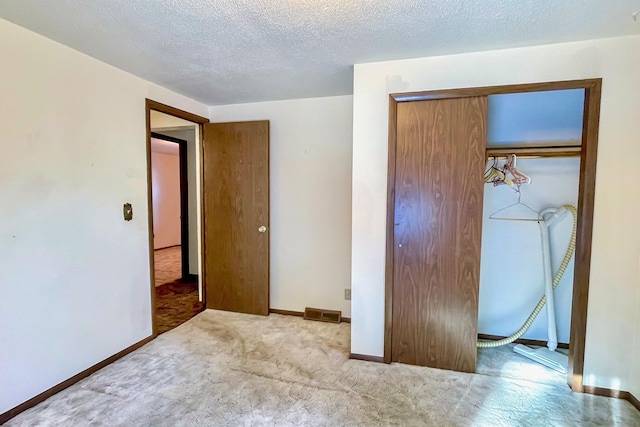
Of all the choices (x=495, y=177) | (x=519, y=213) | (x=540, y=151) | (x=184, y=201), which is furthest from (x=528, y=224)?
(x=184, y=201)

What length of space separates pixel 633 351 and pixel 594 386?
1.11ft

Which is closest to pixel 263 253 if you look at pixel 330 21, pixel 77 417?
pixel 77 417

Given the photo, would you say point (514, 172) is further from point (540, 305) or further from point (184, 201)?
point (184, 201)

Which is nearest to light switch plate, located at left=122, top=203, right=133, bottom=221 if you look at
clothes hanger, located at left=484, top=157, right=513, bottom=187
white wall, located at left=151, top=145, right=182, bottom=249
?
clothes hanger, located at left=484, top=157, right=513, bottom=187

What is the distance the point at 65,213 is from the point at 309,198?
2.09m

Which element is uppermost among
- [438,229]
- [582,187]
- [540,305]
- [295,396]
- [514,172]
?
[514,172]

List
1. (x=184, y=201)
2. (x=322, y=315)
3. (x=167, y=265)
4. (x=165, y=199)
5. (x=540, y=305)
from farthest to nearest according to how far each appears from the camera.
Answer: (x=165, y=199)
(x=167, y=265)
(x=184, y=201)
(x=322, y=315)
(x=540, y=305)

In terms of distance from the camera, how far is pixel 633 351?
2172 millimetres

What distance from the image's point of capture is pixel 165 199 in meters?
7.66

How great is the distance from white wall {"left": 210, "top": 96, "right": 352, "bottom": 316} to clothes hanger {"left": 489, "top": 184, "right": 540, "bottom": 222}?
1.38m

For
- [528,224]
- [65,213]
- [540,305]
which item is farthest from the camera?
[528,224]

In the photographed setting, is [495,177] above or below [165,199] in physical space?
above

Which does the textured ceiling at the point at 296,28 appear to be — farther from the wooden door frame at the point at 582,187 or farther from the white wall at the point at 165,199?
the white wall at the point at 165,199

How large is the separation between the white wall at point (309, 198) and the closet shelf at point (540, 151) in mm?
1367
